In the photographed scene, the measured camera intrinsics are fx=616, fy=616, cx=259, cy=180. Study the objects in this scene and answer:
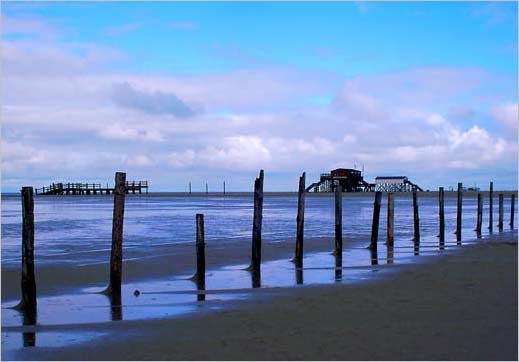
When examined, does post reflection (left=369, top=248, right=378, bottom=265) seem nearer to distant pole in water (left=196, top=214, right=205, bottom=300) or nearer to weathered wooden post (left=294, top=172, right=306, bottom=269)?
weathered wooden post (left=294, top=172, right=306, bottom=269)

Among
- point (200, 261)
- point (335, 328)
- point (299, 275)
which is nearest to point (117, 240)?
point (200, 261)

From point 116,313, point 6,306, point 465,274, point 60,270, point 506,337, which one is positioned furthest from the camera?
point 60,270

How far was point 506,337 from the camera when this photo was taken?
791cm

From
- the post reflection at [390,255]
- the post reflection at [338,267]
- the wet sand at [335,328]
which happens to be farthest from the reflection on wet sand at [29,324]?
the post reflection at [390,255]

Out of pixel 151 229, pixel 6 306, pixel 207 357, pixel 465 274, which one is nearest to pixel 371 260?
pixel 465 274

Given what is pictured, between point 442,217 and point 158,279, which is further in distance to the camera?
point 442,217

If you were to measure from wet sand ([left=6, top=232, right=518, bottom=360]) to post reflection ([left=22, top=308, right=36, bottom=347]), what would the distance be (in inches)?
11.4

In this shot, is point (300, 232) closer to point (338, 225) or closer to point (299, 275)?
point (338, 225)

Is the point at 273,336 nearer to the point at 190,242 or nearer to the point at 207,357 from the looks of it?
the point at 207,357

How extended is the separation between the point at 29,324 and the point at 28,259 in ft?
6.17

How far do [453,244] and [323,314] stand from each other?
15994 millimetres

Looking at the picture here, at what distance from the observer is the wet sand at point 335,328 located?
7.52 metres

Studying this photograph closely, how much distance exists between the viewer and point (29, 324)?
1011 cm

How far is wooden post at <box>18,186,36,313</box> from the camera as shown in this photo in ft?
37.3
